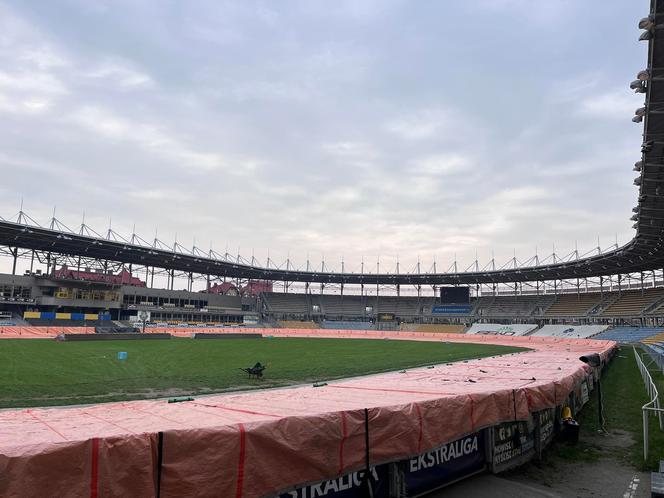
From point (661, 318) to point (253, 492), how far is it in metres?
78.7

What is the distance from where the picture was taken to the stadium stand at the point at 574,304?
85.1 meters

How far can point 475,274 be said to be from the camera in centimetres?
9369

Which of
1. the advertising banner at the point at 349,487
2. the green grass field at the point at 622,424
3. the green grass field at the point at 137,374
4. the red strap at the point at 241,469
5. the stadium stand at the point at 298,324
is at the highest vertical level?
the red strap at the point at 241,469

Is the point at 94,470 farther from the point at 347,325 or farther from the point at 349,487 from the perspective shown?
the point at 347,325

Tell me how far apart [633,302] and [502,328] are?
2185 cm

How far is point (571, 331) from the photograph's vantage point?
7494cm

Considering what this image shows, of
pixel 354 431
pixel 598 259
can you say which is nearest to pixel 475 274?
pixel 598 259

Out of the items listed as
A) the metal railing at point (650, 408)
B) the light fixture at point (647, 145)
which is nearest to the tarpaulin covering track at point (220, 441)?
the metal railing at point (650, 408)

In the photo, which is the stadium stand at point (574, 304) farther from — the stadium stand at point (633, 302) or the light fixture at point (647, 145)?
the light fixture at point (647, 145)

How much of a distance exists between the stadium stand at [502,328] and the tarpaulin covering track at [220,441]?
264 feet

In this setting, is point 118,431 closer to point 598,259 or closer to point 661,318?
point 598,259

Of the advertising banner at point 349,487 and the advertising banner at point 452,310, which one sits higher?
the advertising banner at point 452,310

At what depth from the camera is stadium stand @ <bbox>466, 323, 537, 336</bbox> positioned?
8282cm

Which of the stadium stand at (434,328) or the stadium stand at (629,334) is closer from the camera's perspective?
the stadium stand at (629,334)
